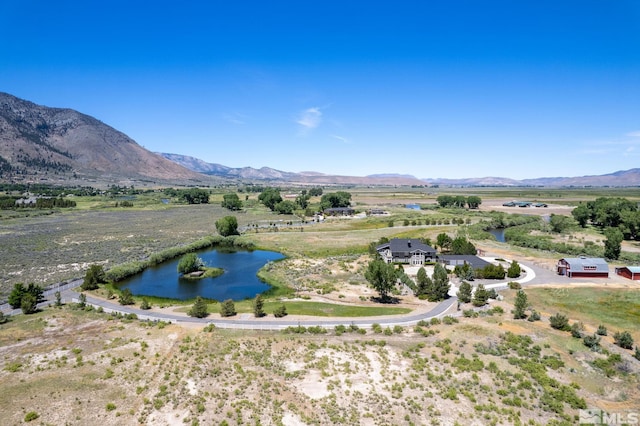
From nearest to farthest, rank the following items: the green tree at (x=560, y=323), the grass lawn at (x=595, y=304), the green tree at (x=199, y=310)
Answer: the green tree at (x=560, y=323), the green tree at (x=199, y=310), the grass lawn at (x=595, y=304)

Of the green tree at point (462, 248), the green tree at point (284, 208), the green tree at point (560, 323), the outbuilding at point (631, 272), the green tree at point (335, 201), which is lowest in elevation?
the green tree at point (560, 323)

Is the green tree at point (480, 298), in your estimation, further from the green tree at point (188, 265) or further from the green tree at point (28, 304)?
the green tree at point (28, 304)

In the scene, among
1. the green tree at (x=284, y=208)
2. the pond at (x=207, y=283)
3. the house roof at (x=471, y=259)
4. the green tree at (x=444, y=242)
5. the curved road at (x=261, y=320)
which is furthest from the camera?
the green tree at (x=284, y=208)

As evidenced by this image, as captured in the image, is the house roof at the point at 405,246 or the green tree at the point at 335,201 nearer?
the house roof at the point at 405,246

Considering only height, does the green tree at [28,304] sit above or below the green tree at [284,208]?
below

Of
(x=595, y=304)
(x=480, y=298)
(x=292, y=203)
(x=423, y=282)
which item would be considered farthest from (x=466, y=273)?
(x=292, y=203)

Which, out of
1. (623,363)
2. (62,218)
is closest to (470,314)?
(623,363)

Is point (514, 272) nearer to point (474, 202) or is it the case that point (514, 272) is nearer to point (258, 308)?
point (258, 308)

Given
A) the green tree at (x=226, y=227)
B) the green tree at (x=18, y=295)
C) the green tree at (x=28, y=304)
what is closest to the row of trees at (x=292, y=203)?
the green tree at (x=226, y=227)
